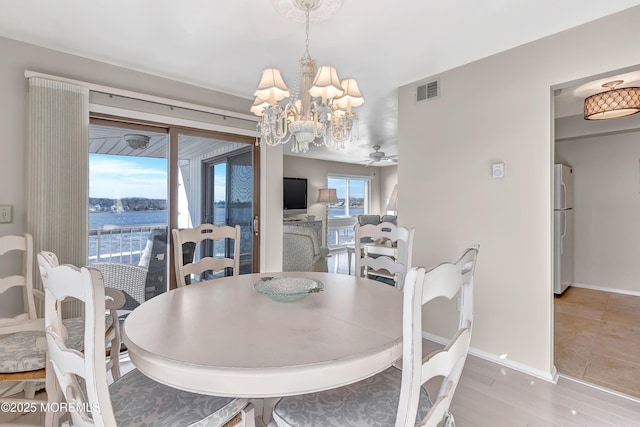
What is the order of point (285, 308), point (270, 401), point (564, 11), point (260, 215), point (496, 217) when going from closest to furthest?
point (285, 308), point (270, 401), point (564, 11), point (496, 217), point (260, 215)

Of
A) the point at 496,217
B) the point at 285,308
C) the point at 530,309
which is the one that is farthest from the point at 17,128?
the point at 530,309

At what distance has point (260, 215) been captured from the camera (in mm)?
3414

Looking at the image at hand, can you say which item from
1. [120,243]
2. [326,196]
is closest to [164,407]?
[120,243]

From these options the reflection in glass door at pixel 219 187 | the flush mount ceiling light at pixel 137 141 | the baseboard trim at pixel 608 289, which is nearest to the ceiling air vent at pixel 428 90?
the reflection in glass door at pixel 219 187

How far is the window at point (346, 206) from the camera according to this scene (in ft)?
27.6

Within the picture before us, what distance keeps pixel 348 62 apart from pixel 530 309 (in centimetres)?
234

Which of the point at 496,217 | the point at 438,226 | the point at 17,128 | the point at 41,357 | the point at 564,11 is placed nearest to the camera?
the point at 41,357

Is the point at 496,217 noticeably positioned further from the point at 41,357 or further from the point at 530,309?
the point at 41,357

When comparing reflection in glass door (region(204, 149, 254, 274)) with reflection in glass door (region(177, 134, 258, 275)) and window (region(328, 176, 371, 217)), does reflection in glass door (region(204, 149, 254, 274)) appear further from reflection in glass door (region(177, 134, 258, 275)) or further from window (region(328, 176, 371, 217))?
window (region(328, 176, 371, 217))

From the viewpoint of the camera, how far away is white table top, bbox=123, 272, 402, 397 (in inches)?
34.4

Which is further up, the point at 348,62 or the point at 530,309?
the point at 348,62

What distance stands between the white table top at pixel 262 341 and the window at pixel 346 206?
6876 millimetres

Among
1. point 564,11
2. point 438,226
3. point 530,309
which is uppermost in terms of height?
point 564,11

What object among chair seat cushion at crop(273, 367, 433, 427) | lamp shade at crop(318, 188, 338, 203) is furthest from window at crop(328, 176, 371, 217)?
chair seat cushion at crop(273, 367, 433, 427)
